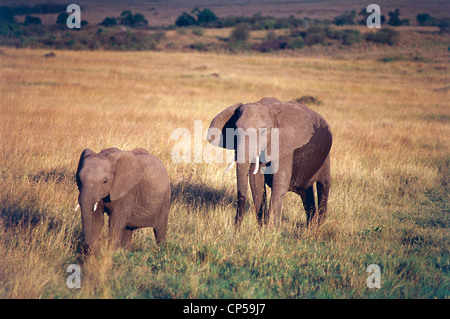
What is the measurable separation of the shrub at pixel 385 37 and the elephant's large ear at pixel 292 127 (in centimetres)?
5070

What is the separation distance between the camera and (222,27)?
81.3m

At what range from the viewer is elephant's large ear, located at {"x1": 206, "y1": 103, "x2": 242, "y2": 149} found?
241 inches

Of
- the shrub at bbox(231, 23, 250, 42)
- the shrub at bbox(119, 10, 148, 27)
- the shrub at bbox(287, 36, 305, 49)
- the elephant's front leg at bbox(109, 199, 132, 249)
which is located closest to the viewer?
the elephant's front leg at bbox(109, 199, 132, 249)

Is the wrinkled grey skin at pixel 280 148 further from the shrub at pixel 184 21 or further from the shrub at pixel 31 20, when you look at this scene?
the shrub at pixel 184 21

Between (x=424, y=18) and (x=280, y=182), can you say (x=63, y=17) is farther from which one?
(x=424, y=18)

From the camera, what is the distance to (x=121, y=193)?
488cm

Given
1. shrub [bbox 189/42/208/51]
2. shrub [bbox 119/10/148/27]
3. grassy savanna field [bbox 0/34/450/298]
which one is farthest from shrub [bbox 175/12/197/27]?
grassy savanna field [bbox 0/34/450/298]

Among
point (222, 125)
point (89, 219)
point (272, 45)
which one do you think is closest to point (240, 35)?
point (272, 45)

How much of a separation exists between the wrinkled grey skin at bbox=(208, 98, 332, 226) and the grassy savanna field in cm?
46

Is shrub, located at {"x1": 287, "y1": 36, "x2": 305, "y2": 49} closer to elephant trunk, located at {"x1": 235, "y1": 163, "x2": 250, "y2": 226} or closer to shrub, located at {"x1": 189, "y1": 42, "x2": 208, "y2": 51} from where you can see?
shrub, located at {"x1": 189, "y1": 42, "x2": 208, "y2": 51}

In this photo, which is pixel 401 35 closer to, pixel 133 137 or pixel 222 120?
pixel 133 137

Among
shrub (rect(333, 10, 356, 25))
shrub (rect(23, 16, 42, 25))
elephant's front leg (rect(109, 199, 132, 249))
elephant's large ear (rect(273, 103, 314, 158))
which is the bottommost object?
elephant's front leg (rect(109, 199, 132, 249))

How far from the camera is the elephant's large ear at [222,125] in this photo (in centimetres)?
612

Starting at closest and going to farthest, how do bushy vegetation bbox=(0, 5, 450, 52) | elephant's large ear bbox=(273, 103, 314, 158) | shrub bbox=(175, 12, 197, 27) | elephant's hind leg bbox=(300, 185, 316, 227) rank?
elephant's large ear bbox=(273, 103, 314, 158), elephant's hind leg bbox=(300, 185, 316, 227), bushy vegetation bbox=(0, 5, 450, 52), shrub bbox=(175, 12, 197, 27)
